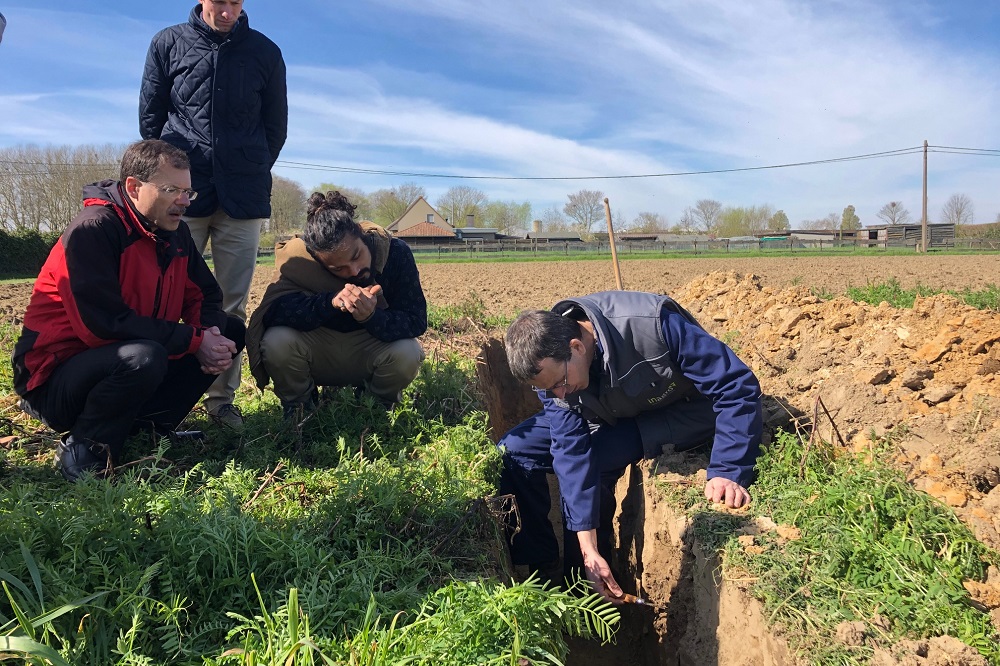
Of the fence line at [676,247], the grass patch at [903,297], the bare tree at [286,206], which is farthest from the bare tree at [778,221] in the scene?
the grass patch at [903,297]

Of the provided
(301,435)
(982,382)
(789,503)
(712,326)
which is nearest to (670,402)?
(789,503)

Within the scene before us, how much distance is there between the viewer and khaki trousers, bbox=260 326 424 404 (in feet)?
12.7

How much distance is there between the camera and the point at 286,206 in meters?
51.1

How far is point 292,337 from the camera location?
386 cm

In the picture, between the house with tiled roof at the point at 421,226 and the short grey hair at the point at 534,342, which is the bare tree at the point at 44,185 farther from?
the short grey hair at the point at 534,342

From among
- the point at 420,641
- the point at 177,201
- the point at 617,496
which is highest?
the point at 177,201

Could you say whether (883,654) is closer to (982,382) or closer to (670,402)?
(670,402)

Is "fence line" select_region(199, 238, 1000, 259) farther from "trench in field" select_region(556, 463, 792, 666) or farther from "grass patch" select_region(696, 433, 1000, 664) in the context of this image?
"grass patch" select_region(696, 433, 1000, 664)

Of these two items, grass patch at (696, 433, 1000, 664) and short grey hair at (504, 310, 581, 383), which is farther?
short grey hair at (504, 310, 581, 383)

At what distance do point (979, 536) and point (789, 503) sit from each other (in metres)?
0.72

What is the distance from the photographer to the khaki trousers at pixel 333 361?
12.7ft

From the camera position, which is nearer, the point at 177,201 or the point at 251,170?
the point at 177,201

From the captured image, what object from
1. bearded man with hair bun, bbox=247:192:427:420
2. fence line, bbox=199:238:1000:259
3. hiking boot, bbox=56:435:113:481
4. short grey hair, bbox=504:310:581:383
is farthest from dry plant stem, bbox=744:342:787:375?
fence line, bbox=199:238:1000:259

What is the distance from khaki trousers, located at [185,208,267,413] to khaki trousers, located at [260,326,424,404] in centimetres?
36
